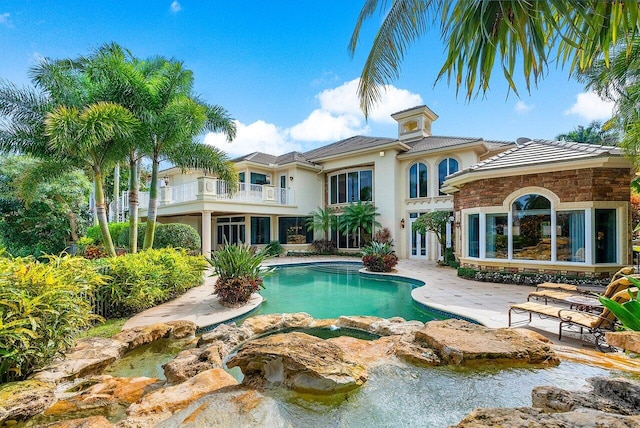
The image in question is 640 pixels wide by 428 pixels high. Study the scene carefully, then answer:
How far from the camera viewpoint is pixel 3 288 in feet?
12.6

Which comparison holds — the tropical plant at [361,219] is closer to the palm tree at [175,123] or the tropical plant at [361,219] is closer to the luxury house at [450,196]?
the luxury house at [450,196]

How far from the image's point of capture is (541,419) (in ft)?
7.29

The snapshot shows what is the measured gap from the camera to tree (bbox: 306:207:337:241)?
21.4 metres

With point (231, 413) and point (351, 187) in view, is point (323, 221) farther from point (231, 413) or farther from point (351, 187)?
point (231, 413)

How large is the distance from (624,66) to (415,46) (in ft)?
24.1

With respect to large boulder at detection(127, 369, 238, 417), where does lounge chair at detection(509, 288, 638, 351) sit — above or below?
above

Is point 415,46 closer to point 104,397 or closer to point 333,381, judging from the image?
point 333,381

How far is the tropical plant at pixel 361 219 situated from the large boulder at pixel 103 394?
53.8 ft

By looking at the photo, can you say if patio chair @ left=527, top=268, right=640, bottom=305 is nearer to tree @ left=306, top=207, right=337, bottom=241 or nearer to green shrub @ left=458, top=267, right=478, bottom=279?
green shrub @ left=458, top=267, right=478, bottom=279

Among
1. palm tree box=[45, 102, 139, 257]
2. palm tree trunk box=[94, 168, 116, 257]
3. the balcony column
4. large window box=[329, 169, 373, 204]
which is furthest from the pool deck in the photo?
large window box=[329, 169, 373, 204]

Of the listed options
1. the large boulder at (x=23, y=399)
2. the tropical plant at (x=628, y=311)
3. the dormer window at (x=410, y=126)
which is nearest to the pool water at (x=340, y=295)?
the tropical plant at (x=628, y=311)

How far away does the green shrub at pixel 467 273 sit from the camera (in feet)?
39.0

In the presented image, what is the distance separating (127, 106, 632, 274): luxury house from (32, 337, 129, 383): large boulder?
26.0 ft

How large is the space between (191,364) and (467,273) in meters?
10.7
